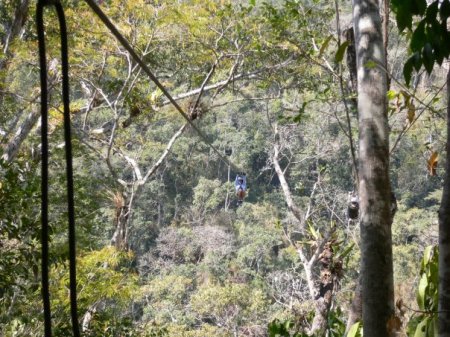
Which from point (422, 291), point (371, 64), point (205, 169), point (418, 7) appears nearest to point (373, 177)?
point (371, 64)

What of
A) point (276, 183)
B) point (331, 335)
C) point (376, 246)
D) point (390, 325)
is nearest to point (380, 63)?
point (376, 246)

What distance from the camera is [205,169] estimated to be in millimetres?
15219

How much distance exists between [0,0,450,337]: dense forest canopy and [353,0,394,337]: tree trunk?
0.07ft

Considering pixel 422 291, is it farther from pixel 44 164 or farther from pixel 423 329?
pixel 44 164

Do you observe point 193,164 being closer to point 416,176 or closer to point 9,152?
point 416,176

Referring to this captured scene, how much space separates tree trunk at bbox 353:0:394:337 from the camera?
1029mm

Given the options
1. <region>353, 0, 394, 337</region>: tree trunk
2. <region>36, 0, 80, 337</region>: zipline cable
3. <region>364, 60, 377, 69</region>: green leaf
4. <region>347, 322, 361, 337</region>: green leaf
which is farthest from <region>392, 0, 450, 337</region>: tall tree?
<region>347, 322, 361, 337</region>: green leaf

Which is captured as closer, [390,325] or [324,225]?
[390,325]

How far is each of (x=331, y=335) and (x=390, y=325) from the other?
5.12ft

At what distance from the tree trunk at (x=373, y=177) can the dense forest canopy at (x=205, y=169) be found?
0.07ft

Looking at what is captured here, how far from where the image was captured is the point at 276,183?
52.0ft

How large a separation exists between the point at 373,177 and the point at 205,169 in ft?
46.4

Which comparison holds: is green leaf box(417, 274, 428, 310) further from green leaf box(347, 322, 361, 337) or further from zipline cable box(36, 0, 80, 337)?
zipline cable box(36, 0, 80, 337)

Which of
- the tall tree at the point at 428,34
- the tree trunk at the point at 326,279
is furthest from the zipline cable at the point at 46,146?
the tree trunk at the point at 326,279
